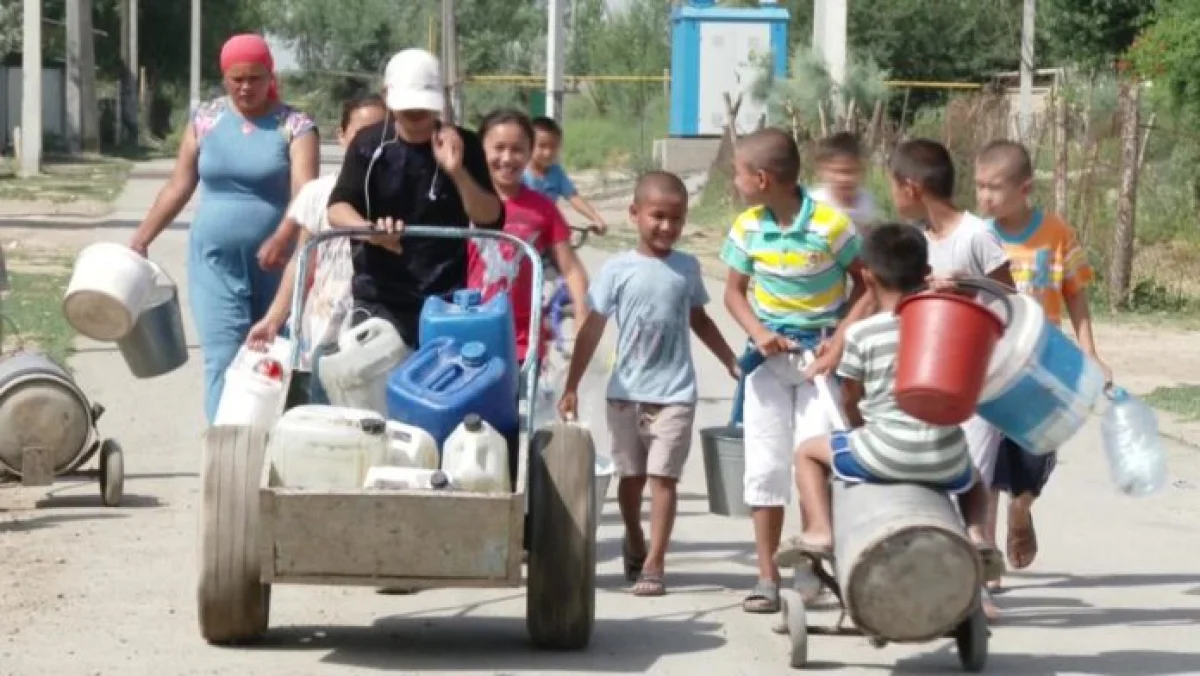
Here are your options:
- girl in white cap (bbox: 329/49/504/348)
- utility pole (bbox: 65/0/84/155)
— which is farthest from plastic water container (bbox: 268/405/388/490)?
utility pole (bbox: 65/0/84/155)

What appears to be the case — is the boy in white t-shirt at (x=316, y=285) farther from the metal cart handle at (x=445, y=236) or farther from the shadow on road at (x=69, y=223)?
the shadow on road at (x=69, y=223)

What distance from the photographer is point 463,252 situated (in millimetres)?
8688

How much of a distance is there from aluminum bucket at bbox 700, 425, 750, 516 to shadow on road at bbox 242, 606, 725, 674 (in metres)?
0.45

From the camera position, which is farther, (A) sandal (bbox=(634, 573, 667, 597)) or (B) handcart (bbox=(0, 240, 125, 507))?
(B) handcart (bbox=(0, 240, 125, 507))

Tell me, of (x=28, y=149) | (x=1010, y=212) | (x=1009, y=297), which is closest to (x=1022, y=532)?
(x=1010, y=212)

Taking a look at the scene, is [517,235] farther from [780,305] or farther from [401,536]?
[401,536]

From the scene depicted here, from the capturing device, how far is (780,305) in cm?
863

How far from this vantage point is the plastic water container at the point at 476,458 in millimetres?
7488

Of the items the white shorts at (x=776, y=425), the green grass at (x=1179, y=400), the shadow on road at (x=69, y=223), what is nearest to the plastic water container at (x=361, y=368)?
the white shorts at (x=776, y=425)

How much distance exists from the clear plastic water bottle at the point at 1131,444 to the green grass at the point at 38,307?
6.89 meters

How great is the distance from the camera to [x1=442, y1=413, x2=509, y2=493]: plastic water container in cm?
749

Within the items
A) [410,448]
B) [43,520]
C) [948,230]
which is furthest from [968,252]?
[43,520]

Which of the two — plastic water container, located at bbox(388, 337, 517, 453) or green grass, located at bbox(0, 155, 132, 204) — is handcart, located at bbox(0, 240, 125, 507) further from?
green grass, located at bbox(0, 155, 132, 204)

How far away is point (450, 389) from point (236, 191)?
6.60 feet
